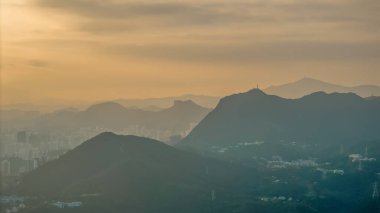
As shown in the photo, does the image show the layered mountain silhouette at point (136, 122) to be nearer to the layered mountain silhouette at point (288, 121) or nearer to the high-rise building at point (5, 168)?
the layered mountain silhouette at point (288, 121)

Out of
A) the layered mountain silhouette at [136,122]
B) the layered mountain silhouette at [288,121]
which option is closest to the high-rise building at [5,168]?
the layered mountain silhouette at [288,121]

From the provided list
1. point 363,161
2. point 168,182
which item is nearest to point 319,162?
point 363,161

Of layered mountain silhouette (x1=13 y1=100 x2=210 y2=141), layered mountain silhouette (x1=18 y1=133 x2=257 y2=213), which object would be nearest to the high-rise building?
layered mountain silhouette (x1=18 y1=133 x2=257 y2=213)

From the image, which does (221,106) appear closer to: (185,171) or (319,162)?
(319,162)

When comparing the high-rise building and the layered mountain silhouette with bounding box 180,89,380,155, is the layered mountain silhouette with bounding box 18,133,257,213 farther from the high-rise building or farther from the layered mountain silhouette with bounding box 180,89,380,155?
the layered mountain silhouette with bounding box 180,89,380,155

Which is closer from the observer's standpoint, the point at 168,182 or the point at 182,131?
the point at 168,182

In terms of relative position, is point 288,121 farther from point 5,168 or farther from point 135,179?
point 135,179
